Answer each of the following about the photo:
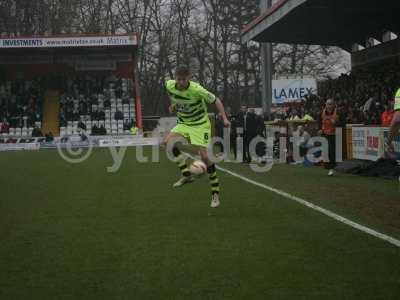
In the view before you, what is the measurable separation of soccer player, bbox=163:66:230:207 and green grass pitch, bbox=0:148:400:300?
49cm

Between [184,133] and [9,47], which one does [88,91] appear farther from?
[184,133]

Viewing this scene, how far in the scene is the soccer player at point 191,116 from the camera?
10156 mm

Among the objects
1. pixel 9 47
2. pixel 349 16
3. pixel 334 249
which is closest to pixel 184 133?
pixel 334 249

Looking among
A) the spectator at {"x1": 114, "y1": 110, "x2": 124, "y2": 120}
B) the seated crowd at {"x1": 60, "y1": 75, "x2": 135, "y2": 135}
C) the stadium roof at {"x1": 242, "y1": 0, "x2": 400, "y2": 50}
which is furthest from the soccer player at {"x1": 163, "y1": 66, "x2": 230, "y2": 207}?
the spectator at {"x1": 114, "y1": 110, "x2": 124, "y2": 120}

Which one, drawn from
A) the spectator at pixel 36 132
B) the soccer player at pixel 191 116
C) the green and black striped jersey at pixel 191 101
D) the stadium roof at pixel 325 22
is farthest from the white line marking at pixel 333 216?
the spectator at pixel 36 132

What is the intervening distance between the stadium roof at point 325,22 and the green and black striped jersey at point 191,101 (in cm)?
1510

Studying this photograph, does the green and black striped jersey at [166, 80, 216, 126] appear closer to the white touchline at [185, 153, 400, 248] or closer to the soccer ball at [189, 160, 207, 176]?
the soccer ball at [189, 160, 207, 176]

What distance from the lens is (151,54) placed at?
5962cm

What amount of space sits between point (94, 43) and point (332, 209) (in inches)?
1241

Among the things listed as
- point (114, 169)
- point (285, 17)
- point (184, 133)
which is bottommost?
point (114, 169)

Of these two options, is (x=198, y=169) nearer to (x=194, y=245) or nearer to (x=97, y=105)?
(x=194, y=245)

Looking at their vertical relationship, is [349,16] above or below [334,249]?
above

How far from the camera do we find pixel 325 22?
3086 cm

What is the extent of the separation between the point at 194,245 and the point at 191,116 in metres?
3.93
